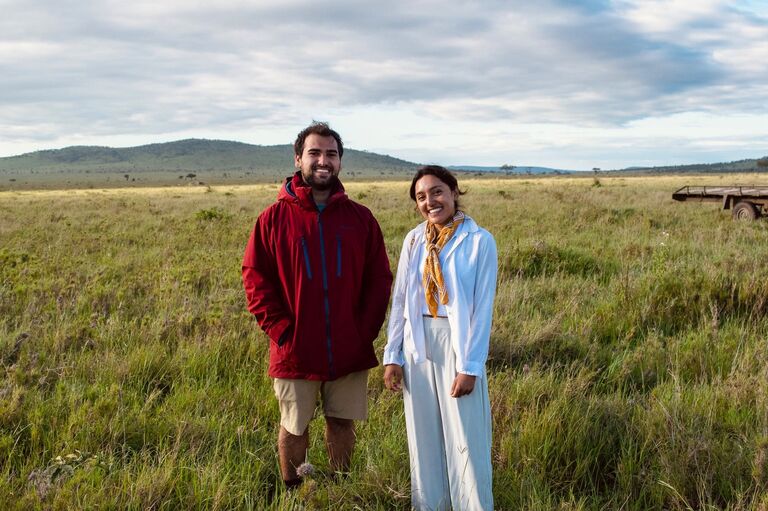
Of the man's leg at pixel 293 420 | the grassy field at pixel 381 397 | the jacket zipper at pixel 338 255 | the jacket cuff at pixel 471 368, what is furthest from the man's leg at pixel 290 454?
the jacket cuff at pixel 471 368

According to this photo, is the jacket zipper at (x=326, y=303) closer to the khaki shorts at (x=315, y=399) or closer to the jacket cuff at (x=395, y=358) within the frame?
the khaki shorts at (x=315, y=399)

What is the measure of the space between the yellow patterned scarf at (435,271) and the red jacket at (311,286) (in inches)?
16.1

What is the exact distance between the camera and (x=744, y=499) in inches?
109

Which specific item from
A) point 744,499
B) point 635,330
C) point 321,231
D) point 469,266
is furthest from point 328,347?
point 635,330

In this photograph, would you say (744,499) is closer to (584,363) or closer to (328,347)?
(584,363)

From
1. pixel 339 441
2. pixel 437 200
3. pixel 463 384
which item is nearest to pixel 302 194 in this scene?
pixel 437 200

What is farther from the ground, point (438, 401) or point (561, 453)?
point (438, 401)

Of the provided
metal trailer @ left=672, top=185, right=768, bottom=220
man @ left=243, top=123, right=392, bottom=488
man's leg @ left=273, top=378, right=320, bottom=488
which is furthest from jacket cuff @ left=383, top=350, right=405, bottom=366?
metal trailer @ left=672, top=185, right=768, bottom=220

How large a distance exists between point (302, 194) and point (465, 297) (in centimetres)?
92

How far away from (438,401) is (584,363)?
87.2 inches

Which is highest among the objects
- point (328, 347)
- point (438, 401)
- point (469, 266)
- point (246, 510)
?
point (469, 266)

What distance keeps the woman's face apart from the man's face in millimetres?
458

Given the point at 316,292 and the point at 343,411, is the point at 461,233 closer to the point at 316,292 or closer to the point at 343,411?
the point at 316,292

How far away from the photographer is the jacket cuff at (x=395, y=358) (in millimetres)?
2766
